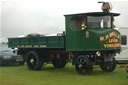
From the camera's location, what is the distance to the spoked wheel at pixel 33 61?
45.7 feet

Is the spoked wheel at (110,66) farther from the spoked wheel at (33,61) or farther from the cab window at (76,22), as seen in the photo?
the spoked wheel at (33,61)

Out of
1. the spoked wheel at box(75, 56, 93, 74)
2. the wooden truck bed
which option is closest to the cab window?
the wooden truck bed

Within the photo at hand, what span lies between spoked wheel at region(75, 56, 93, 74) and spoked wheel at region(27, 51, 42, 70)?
9.10 ft

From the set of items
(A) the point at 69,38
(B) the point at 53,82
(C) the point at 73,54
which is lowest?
(B) the point at 53,82

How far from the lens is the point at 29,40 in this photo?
47.2 ft

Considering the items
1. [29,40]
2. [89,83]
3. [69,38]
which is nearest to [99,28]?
[69,38]

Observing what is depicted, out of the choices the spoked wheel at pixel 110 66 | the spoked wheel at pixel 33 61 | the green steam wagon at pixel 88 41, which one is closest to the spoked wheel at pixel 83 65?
the green steam wagon at pixel 88 41

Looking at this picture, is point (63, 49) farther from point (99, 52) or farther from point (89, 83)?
point (89, 83)

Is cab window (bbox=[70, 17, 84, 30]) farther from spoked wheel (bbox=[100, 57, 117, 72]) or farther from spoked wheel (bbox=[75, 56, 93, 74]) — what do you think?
spoked wheel (bbox=[100, 57, 117, 72])

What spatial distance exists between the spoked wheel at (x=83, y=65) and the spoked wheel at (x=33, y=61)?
277 centimetres

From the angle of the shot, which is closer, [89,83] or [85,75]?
[89,83]

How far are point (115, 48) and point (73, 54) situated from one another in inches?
77.5

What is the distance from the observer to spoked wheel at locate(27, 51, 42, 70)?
1392cm

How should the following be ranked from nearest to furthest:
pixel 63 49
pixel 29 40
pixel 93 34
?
1. pixel 93 34
2. pixel 63 49
3. pixel 29 40
